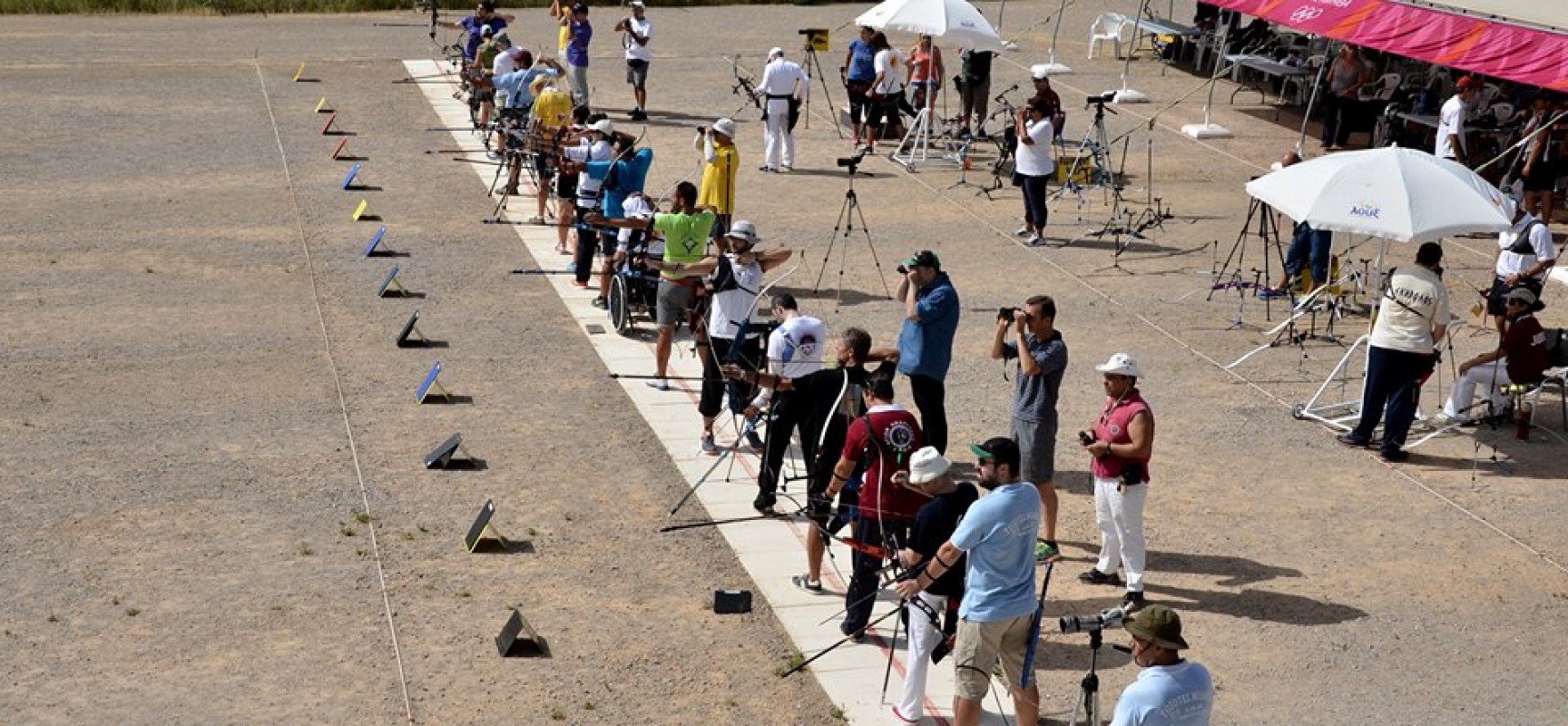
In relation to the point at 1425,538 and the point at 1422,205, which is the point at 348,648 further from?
the point at 1422,205

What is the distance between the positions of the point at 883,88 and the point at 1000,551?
16903mm

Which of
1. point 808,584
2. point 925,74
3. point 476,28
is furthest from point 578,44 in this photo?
point 808,584

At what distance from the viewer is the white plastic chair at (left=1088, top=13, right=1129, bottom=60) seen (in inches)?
1337

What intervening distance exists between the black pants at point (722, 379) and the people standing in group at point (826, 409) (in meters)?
1.01

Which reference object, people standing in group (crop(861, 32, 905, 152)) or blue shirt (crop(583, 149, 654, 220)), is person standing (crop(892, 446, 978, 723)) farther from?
people standing in group (crop(861, 32, 905, 152))

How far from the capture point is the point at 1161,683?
797 centimetres

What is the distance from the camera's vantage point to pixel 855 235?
72.2ft

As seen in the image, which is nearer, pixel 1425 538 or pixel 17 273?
pixel 1425 538

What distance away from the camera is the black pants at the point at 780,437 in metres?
13.1

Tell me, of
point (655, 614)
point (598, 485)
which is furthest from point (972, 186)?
point (655, 614)

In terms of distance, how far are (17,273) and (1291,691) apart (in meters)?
13.8

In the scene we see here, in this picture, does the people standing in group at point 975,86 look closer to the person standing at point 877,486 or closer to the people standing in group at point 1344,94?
the people standing in group at point 1344,94

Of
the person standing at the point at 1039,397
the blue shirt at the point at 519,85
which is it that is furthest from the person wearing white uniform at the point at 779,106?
the person standing at the point at 1039,397

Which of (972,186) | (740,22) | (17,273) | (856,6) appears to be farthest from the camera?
(856,6)
